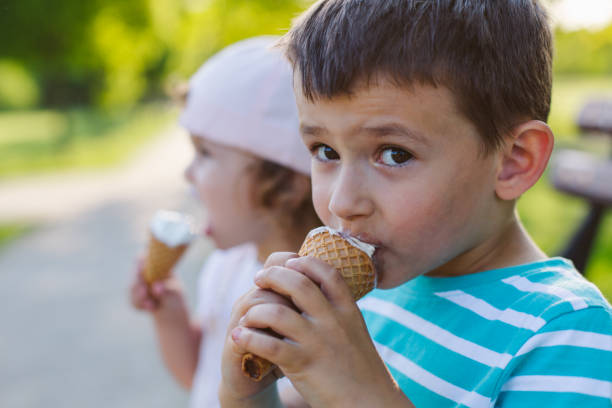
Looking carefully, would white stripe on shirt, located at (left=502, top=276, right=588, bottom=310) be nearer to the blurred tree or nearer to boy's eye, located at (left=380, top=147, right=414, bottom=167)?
boy's eye, located at (left=380, top=147, right=414, bottom=167)

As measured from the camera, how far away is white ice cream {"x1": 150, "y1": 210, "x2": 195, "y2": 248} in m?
2.36

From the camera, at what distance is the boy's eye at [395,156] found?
3.87ft

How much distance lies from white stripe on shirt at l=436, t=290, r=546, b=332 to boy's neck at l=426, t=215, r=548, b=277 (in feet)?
0.21

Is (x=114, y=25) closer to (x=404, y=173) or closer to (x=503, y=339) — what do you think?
(x=404, y=173)

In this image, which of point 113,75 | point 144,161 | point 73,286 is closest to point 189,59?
point 113,75

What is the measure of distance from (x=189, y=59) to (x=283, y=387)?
24.5 m

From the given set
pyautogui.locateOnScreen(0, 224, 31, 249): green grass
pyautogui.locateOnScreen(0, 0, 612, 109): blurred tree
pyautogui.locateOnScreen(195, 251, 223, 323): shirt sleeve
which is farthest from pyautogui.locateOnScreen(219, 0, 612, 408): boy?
pyautogui.locateOnScreen(0, 224, 31, 249): green grass

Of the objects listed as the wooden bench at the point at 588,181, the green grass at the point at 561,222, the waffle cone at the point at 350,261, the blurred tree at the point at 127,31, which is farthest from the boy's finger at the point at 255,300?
the blurred tree at the point at 127,31

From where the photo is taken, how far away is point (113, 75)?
19719mm

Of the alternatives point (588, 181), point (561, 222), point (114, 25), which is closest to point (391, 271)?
point (588, 181)

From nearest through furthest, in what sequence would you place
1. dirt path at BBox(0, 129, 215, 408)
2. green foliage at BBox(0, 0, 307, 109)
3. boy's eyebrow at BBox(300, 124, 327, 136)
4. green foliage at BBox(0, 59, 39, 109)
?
boy's eyebrow at BBox(300, 124, 327, 136) < dirt path at BBox(0, 129, 215, 408) < green foliage at BBox(0, 0, 307, 109) < green foliage at BBox(0, 59, 39, 109)

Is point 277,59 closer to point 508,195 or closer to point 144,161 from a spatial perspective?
point 508,195

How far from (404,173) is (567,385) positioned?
1.61 ft

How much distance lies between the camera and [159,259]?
7.80ft
